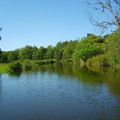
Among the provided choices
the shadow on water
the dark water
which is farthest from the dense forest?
the dark water

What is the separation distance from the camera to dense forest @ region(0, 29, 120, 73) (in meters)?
84.6

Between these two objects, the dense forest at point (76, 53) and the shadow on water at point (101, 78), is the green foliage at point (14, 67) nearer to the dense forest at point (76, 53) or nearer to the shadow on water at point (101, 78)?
the shadow on water at point (101, 78)

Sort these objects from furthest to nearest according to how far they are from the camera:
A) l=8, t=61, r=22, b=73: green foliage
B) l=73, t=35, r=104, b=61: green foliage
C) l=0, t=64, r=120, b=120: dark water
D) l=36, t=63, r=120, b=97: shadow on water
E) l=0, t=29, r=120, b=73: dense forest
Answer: l=73, t=35, r=104, b=61: green foliage → l=0, t=29, r=120, b=73: dense forest → l=8, t=61, r=22, b=73: green foliage → l=36, t=63, r=120, b=97: shadow on water → l=0, t=64, r=120, b=120: dark water

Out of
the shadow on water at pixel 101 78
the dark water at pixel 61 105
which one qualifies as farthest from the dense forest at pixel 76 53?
the dark water at pixel 61 105

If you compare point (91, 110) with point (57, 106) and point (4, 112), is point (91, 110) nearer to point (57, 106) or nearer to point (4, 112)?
point (57, 106)

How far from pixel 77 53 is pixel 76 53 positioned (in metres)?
1.83

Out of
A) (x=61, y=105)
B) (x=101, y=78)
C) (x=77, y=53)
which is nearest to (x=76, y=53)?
(x=77, y=53)

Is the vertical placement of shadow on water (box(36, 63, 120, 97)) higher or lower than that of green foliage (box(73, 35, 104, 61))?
lower

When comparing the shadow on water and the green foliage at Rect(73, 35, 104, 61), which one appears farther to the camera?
the green foliage at Rect(73, 35, 104, 61)

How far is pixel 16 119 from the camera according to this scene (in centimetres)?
2270

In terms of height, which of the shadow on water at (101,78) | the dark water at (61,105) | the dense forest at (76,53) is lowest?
the dark water at (61,105)

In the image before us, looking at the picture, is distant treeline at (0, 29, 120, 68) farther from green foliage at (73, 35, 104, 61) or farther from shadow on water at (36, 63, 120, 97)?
shadow on water at (36, 63, 120, 97)

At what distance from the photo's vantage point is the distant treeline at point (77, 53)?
85375 millimetres

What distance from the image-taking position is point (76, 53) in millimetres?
111438
